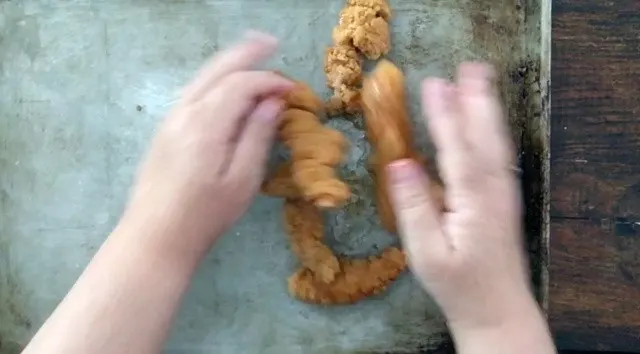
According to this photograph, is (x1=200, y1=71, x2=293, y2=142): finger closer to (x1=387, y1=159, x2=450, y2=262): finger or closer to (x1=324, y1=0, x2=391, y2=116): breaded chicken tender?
(x1=324, y1=0, x2=391, y2=116): breaded chicken tender

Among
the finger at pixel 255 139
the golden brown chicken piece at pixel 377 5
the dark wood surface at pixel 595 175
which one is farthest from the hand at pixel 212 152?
the dark wood surface at pixel 595 175

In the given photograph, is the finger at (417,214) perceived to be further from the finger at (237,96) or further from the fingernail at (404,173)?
the finger at (237,96)

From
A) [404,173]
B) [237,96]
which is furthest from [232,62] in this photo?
[404,173]

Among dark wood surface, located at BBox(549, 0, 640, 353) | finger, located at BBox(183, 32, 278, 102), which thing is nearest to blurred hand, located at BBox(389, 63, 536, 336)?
dark wood surface, located at BBox(549, 0, 640, 353)

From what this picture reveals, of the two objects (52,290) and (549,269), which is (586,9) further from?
(52,290)

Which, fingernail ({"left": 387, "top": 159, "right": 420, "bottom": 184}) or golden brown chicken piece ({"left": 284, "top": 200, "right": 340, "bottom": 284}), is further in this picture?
golden brown chicken piece ({"left": 284, "top": 200, "right": 340, "bottom": 284})

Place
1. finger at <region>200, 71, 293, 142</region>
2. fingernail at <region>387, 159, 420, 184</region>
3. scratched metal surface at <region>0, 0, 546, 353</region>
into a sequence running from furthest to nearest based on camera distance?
scratched metal surface at <region>0, 0, 546, 353</region> < finger at <region>200, 71, 293, 142</region> < fingernail at <region>387, 159, 420, 184</region>
